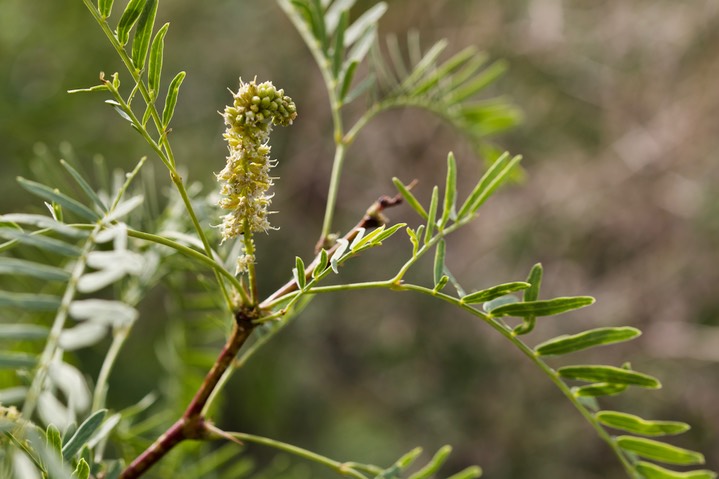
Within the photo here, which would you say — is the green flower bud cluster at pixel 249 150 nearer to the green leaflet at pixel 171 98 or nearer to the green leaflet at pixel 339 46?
the green leaflet at pixel 171 98

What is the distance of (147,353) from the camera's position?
2414 millimetres

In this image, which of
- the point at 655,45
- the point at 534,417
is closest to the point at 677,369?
the point at 534,417

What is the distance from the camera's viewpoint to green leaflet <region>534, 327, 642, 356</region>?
423 mm

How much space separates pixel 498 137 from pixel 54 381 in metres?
1.98

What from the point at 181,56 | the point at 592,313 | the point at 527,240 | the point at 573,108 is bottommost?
the point at 592,313

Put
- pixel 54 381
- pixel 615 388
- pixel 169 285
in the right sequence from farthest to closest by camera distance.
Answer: pixel 169 285 < pixel 54 381 < pixel 615 388

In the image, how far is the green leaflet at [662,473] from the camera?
448 millimetres

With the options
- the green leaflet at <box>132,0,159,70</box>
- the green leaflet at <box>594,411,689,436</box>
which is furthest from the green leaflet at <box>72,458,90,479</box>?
the green leaflet at <box>594,411,689,436</box>

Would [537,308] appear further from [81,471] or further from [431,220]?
[81,471]

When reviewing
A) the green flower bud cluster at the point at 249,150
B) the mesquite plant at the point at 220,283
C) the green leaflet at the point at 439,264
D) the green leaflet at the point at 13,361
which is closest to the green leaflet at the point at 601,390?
the mesquite plant at the point at 220,283

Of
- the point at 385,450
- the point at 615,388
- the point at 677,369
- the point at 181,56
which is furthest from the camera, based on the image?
the point at 385,450

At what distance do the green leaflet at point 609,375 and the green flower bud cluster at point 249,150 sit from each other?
207mm

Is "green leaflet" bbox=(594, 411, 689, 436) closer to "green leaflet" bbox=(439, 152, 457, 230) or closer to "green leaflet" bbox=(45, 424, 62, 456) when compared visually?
"green leaflet" bbox=(439, 152, 457, 230)

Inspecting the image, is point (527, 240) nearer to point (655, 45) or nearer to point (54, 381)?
point (655, 45)
